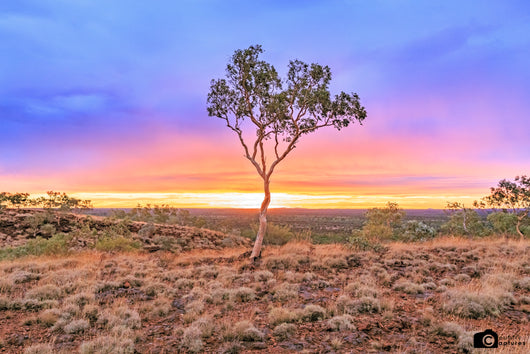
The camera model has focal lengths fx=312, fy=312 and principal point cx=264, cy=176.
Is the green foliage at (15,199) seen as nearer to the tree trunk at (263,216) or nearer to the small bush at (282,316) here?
the tree trunk at (263,216)

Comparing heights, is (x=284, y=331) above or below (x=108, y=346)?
below

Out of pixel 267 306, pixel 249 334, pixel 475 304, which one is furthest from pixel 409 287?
pixel 249 334

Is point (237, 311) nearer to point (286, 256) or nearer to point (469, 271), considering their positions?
point (286, 256)

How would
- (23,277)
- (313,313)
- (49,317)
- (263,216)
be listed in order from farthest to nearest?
(263,216), (23,277), (313,313), (49,317)

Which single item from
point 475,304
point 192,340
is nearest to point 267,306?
point 192,340

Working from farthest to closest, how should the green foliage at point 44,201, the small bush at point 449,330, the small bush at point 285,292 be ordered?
the green foliage at point 44,201
the small bush at point 285,292
the small bush at point 449,330

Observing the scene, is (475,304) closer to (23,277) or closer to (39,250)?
(23,277)

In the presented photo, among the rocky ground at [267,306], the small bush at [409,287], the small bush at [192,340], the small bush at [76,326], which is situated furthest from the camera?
the small bush at [409,287]

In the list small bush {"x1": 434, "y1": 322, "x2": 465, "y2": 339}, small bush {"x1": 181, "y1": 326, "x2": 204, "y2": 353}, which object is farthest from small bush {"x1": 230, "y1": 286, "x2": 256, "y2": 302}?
small bush {"x1": 434, "y1": 322, "x2": 465, "y2": 339}

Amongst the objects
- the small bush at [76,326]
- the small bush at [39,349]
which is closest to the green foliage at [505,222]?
the small bush at [76,326]

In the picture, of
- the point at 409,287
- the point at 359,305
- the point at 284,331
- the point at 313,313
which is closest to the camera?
the point at 284,331

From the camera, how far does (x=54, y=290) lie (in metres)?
10.9

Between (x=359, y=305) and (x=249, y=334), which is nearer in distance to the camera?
(x=249, y=334)

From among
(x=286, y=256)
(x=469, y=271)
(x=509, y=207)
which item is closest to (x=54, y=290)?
(x=286, y=256)
